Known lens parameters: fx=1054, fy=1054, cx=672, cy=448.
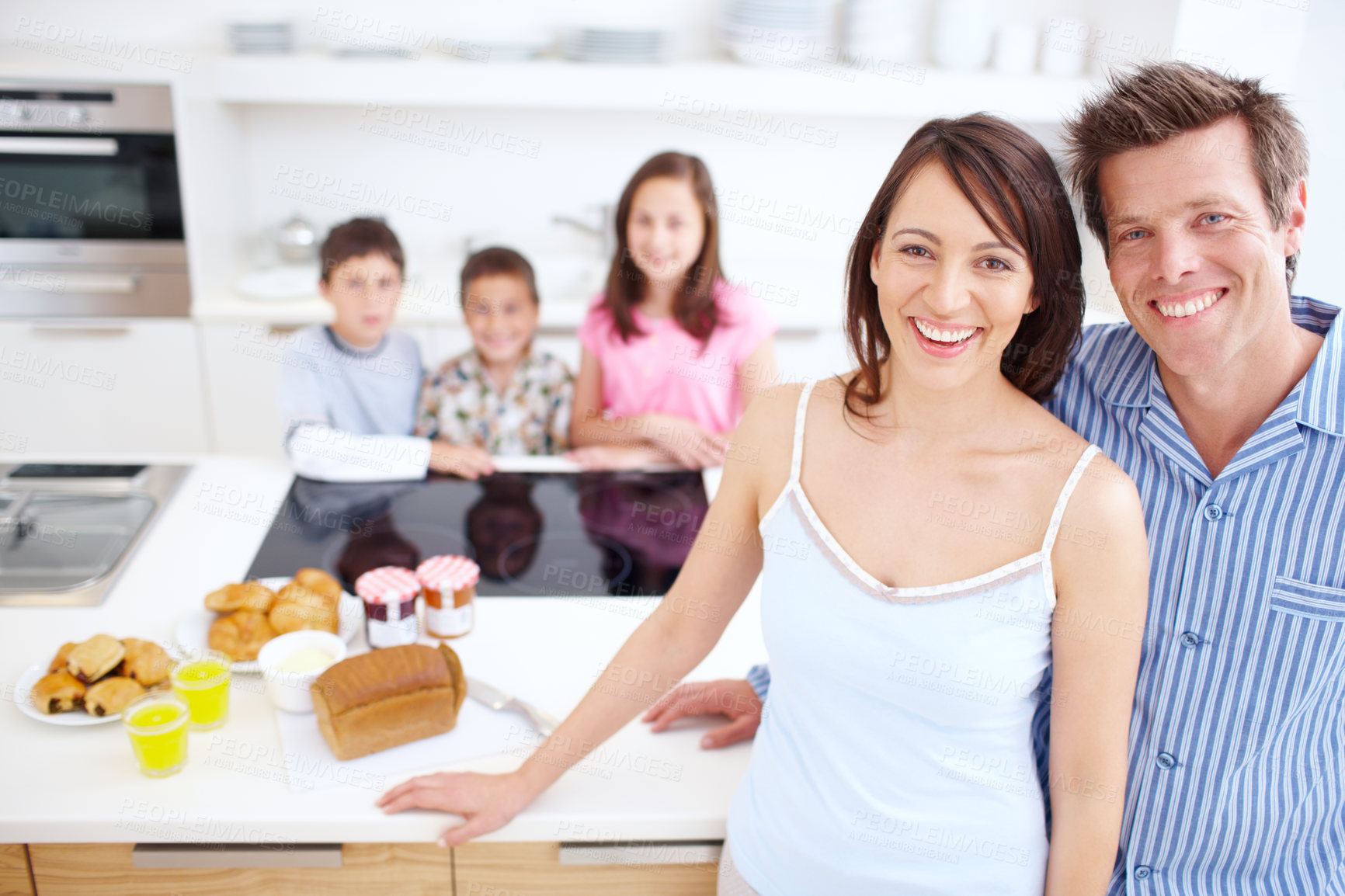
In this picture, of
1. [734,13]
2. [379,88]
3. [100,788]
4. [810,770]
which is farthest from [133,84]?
[810,770]

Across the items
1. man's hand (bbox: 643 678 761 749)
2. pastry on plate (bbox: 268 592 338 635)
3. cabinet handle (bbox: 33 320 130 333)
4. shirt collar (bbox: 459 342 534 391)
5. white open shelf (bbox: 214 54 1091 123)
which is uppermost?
white open shelf (bbox: 214 54 1091 123)

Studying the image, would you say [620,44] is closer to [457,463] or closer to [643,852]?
[457,463]

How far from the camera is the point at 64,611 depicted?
1.46 meters

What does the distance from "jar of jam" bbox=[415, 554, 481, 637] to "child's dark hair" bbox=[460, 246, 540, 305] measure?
0.97m

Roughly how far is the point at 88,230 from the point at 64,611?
1992 mm

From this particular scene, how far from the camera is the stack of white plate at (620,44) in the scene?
3133 millimetres

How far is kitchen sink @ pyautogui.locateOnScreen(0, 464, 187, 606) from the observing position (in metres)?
1.50

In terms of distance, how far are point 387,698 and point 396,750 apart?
0.07 m

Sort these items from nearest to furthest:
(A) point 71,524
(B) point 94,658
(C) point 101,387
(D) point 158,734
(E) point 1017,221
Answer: (E) point 1017,221 < (D) point 158,734 < (B) point 94,658 < (A) point 71,524 < (C) point 101,387

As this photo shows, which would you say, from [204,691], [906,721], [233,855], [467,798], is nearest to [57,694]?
[204,691]

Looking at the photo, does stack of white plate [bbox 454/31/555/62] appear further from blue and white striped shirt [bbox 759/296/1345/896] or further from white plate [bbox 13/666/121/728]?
blue and white striped shirt [bbox 759/296/1345/896]

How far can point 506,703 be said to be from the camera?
1290mm

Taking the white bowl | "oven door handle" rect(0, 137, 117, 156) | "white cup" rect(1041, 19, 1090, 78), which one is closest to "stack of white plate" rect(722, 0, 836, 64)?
"white cup" rect(1041, 19, 1090, 78)

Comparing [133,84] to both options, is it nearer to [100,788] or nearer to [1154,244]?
[100,788]
